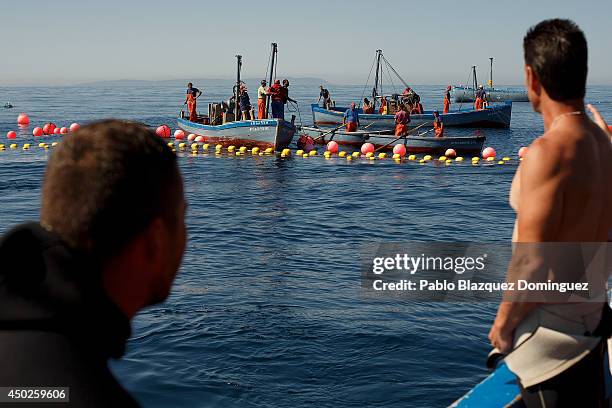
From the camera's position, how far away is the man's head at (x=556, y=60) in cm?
282

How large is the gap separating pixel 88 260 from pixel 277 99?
29.1 m

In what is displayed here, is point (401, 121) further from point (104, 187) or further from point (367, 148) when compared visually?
point (104, 187)

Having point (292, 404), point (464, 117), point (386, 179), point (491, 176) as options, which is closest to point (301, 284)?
point (292, 404)

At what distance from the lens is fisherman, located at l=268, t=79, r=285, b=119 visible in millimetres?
29906

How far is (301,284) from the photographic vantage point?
1223cm

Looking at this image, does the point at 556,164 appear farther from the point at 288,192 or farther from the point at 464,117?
the point at 464,117

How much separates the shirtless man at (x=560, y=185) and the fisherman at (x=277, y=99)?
89.3 feet

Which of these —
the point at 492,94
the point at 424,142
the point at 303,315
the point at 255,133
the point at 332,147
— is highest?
the point at 492,94

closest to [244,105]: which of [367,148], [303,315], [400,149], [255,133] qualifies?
[255,133]

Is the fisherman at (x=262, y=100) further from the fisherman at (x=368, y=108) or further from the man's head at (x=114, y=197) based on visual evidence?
the man's head at (x=114, y=197)

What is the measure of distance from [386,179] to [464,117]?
21.9 meters

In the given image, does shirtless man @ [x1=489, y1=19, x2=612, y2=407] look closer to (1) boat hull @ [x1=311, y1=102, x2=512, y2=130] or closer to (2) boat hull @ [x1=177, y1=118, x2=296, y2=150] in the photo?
(2) boat hull @ [x1=177, y1=118, x2=296, y2=150]

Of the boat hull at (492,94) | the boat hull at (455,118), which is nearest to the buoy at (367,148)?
the boat hull at (455,118)

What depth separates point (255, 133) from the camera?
100ft
